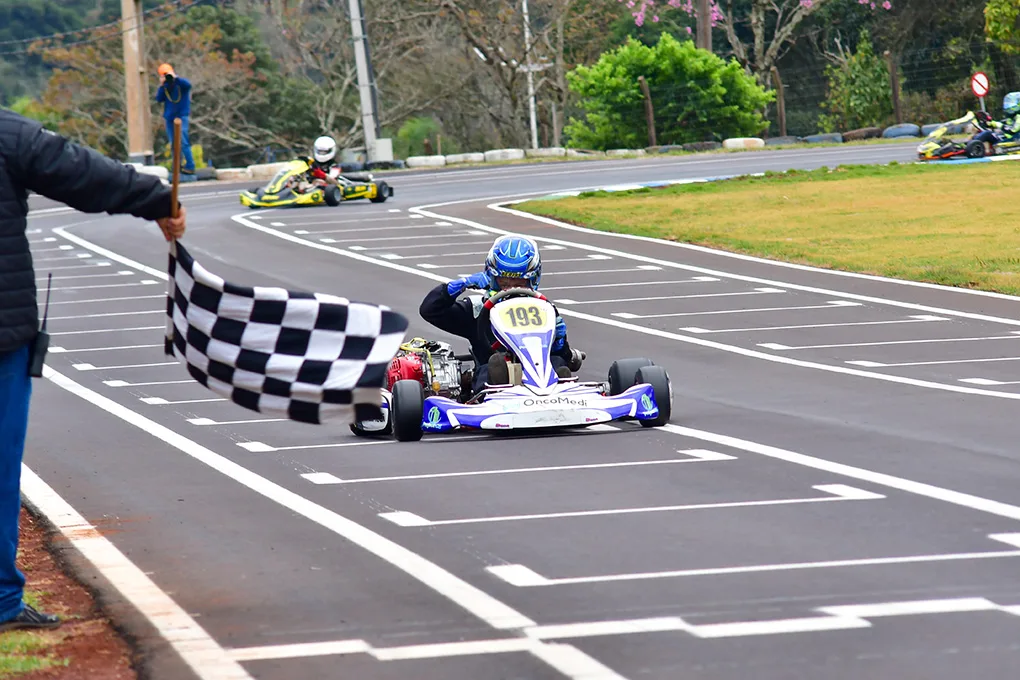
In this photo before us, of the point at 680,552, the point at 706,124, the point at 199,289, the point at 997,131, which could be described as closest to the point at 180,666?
the point at 199,289

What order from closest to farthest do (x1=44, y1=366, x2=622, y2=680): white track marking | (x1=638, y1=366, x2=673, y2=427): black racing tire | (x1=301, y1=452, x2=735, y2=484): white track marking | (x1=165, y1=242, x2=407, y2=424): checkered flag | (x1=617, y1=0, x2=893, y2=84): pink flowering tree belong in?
1. (x1=44, y1=366, x2=622, y2=680): white track marking
2. (x1=165, y1=242, x2=407, y2=424): checkered flag
3. (x1=301, y1=452, x2=735, y2=484): white track marking
4. (x1=638, y1=366, x2=673, y2=427): black racing tire
5. (x1=617, y1=0, x2=893, y2=84): pink flowering tree

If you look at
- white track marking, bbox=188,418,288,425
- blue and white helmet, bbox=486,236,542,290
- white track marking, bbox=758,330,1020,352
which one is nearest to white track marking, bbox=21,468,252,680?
white track marking, bbox=188,418,288,425

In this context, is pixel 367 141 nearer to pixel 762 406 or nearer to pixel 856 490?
pixel 762 406

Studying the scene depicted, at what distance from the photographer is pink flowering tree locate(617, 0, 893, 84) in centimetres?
Result: 5356

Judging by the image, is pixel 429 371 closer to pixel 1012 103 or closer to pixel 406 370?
pixel 406 370

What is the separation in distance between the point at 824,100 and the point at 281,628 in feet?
171

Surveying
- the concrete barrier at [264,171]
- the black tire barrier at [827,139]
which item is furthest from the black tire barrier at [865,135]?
the concrete barrier at [264,171]

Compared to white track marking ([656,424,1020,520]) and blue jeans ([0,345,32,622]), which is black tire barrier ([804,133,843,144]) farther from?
blue jeans ([0,345,32,622])

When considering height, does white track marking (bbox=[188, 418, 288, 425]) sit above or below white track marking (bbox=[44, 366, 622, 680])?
below

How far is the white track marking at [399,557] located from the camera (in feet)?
17.4

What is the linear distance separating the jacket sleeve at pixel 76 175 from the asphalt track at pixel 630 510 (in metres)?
1.52

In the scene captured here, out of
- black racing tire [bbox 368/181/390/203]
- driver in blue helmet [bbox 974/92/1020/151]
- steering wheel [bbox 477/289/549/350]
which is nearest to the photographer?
steering wheel [bbox 477/289/549/350]

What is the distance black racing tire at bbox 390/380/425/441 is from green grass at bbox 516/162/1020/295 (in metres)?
8.56

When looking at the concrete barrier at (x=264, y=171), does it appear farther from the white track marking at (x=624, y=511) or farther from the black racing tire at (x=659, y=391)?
the white track marking at (x=624, y=511)
